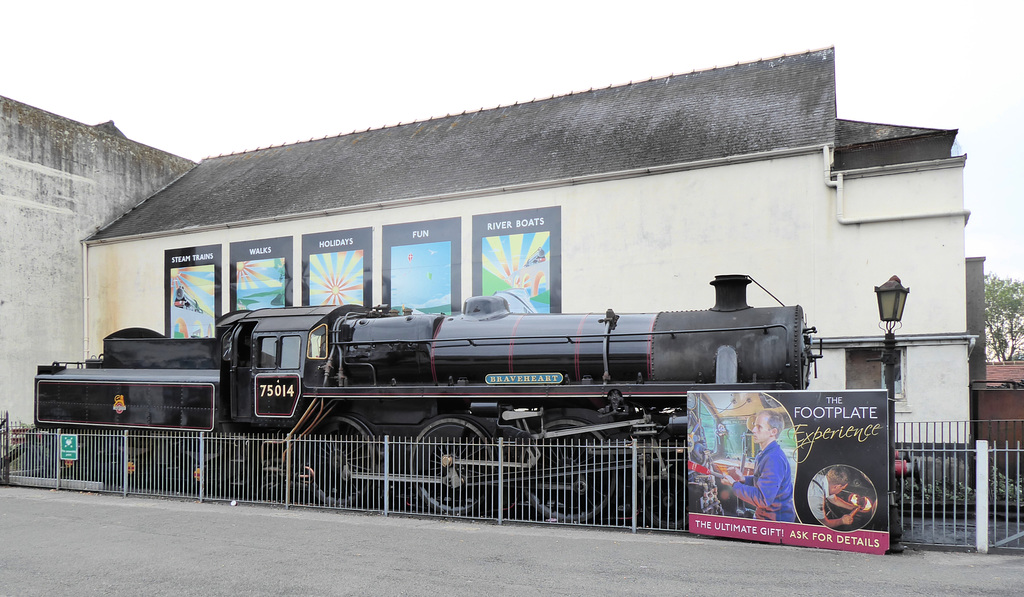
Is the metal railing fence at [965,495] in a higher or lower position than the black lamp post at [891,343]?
lower

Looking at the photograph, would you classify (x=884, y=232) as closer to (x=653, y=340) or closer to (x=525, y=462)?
(x=653, y=340)

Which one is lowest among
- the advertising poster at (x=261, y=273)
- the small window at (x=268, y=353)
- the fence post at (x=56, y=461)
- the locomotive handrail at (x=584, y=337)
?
the fence post at (x=56, y=461)

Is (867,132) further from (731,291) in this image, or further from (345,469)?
(345,469)

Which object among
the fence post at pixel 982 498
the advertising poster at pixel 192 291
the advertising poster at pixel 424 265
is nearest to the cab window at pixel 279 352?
the advertising poster at pixel 424 265

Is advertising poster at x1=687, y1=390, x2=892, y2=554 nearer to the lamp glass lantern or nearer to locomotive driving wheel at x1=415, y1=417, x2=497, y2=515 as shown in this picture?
the lamp glass lantern

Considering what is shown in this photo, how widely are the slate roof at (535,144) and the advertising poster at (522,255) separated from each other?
2.97 ft

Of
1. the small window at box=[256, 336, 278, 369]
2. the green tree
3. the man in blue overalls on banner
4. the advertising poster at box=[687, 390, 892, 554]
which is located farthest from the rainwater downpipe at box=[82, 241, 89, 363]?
the green tree

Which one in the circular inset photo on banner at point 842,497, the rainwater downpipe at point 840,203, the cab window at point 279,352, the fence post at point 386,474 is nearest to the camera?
the circular inset photo on banner at point 842,497

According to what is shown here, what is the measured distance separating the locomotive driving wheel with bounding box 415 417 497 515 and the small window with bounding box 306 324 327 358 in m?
2.28

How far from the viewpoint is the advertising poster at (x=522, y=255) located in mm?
16828

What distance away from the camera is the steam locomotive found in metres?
9.58

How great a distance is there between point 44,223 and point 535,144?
48.1 ft

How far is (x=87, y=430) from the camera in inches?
556

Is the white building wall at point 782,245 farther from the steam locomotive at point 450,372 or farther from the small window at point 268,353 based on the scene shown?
the small window at point 268,353
